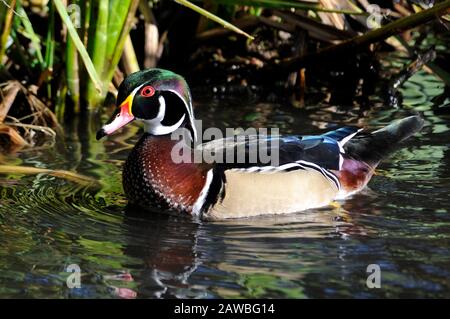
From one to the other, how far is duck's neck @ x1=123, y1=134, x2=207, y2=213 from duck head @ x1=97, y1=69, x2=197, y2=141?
140 mm

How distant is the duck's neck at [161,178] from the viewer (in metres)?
6.05

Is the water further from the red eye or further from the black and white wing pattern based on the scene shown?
the red eye

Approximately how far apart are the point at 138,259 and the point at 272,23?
4054 millimetres

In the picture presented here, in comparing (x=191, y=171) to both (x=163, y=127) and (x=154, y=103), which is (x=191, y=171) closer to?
(x=163, y=127)

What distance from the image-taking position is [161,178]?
6082 millimetres

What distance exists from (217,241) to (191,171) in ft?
2.11

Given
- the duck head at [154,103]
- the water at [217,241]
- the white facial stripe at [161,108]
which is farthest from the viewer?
the white facial stripe at [161,108]

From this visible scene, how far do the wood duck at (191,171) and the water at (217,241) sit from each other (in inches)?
4.0

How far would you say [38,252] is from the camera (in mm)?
5340

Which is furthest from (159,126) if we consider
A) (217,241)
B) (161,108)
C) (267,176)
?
(217,241)

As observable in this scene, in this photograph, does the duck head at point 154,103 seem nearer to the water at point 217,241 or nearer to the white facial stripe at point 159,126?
the white facial stripe at point 159,126

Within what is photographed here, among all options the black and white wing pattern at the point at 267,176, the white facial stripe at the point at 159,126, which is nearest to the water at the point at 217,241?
the black and white wing pattern at the point at 267,176
